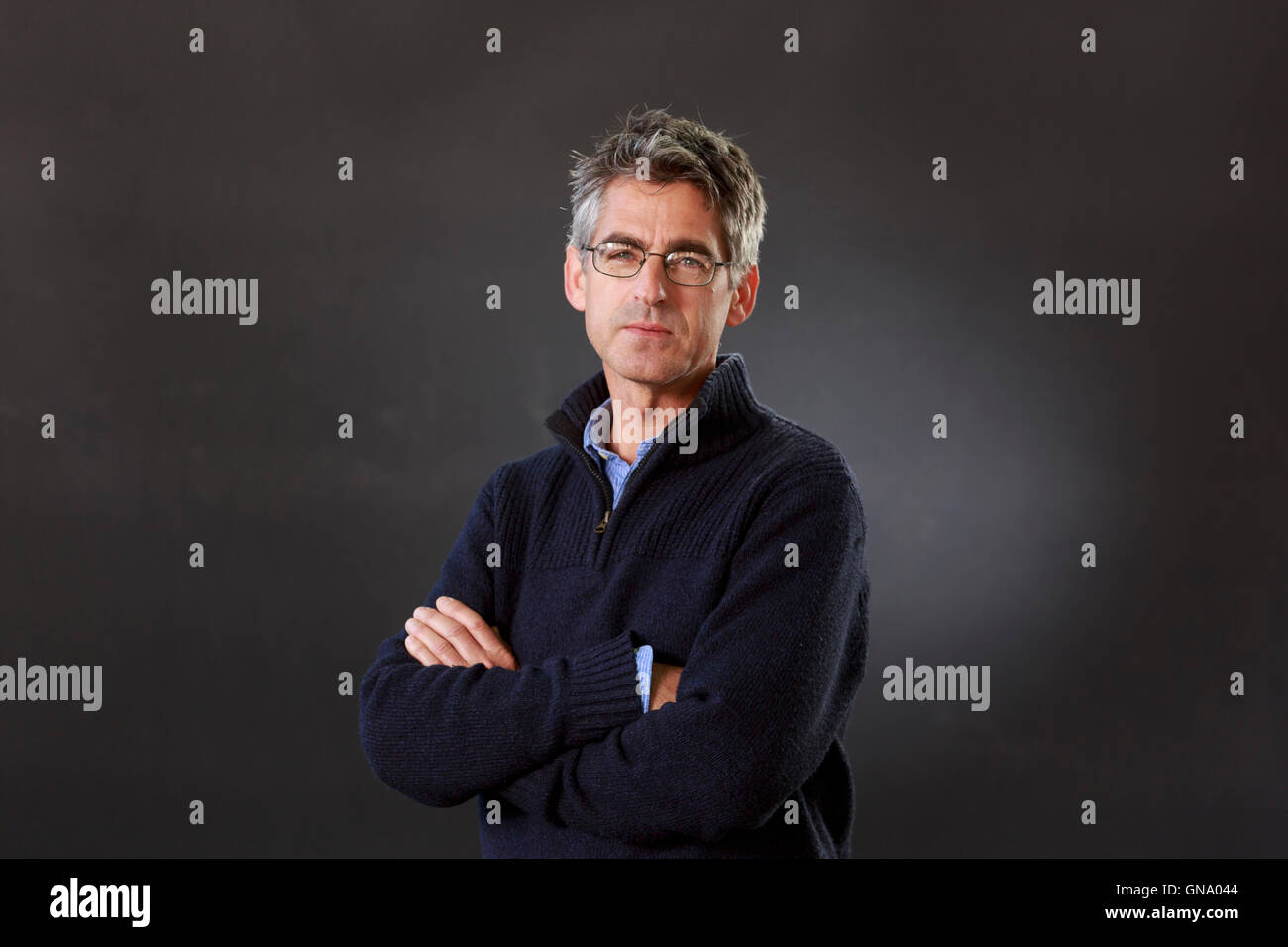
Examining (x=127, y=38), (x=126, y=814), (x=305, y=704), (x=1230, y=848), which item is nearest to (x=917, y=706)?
(x=1230, y=848)

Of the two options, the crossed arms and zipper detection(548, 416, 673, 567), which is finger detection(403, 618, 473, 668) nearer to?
the crossed arms

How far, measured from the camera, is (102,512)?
4.91 meters

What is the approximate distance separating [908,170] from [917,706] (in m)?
2.08

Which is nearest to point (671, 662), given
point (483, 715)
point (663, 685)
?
point (663, 685)

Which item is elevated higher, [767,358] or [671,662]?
[767,358]

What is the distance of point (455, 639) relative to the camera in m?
2.48

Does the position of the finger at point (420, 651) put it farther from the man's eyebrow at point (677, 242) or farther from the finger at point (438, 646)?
the man's eyebrow at point (677, 242)

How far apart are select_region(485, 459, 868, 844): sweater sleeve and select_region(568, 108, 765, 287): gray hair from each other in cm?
54

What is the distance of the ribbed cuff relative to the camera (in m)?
2.23

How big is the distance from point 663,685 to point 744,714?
0.19 meters

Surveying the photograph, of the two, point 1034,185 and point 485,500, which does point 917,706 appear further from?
point 485,500

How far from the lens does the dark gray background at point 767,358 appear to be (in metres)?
4.84

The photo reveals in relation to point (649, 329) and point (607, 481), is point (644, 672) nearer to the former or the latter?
point (607, 481)

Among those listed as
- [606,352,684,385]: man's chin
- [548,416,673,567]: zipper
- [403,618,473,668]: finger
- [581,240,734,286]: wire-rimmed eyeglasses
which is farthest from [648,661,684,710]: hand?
[581,240,734,286]: wire-rimmed eyeglasses
